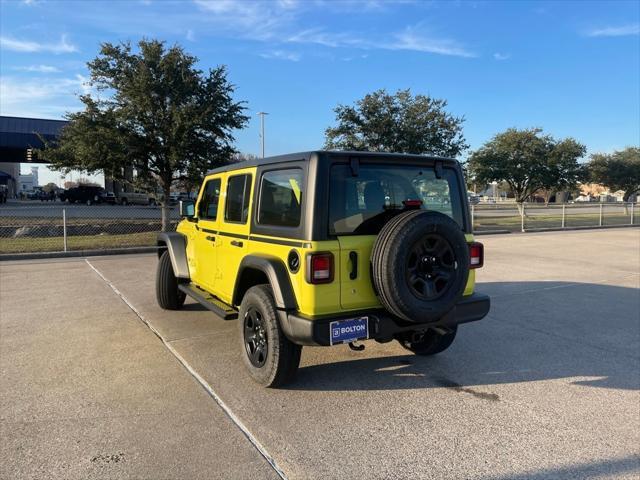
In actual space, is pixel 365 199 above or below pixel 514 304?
above

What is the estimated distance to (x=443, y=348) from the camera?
4.70 meters

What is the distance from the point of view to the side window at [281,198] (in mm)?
3681

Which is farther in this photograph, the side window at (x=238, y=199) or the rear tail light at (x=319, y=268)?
the side window at (x=238, y=199)

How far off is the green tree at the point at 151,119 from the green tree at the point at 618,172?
3499 cm

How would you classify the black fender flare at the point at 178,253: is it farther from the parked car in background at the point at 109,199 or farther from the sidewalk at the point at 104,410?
the parked car in background at the point at 109,199

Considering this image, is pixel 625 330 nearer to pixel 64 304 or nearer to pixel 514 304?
pixel 514 304

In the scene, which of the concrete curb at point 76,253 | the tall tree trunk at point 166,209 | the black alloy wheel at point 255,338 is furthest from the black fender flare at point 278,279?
the tall tree trunk at point 166,209

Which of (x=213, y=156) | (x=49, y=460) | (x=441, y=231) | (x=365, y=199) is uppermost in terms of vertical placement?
A: (x=213, y=156)

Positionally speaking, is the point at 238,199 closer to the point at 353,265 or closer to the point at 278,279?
the point at 278,279

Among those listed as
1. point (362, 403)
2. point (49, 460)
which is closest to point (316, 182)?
point (362, 403)

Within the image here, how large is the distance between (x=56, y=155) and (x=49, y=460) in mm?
16344

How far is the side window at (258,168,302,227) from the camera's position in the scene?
368 centimetres

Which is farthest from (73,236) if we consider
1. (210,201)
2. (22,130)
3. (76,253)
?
(22,130)

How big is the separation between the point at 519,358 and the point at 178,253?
13.6 feet
